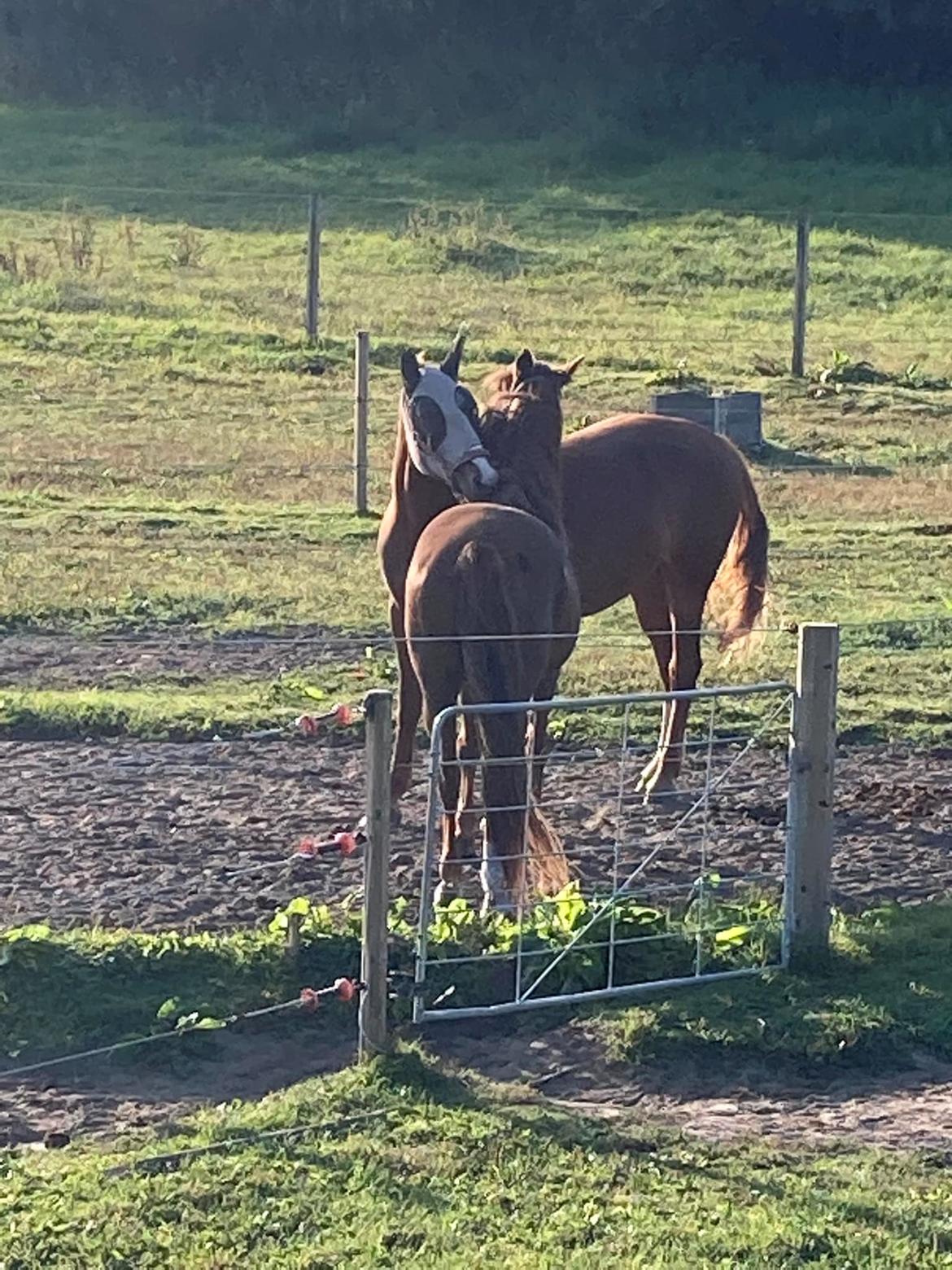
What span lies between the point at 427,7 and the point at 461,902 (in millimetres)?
35543

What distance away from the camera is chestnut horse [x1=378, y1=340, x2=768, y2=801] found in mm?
8430

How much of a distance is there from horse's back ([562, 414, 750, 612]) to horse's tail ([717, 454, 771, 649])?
0.10 m

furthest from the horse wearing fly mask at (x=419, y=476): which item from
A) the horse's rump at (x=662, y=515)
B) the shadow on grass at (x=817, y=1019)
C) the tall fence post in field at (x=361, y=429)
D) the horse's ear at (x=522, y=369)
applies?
the tall fence post in field at (x=361, y=429)

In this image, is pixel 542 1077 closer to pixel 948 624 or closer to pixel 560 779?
pixel 560 779

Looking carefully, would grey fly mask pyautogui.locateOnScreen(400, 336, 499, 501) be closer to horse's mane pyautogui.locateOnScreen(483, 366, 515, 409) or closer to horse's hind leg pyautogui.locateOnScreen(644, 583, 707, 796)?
horse's mane pyautogui.locateOnScreen(483, 366, 515, 409)

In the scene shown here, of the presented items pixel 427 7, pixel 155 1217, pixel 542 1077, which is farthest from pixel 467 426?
pixel 427 7

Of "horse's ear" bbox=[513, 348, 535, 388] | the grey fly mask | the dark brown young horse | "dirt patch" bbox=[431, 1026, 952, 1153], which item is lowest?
"dirt patch" bbox=[431, 1026, 952, 1153]

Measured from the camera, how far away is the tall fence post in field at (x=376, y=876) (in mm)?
5582

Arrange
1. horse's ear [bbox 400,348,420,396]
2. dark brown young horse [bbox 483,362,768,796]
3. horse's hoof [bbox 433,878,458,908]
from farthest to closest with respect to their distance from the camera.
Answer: dark brown young horse [bbox 483,362,768,796], horse's ear [bbox 400,348,420,396], horse's hoof [bbox 433,878,458,908]

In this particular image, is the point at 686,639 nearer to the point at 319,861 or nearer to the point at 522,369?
the point at 522,369

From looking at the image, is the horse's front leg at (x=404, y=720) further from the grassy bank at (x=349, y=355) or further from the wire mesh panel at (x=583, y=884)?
the grassy bank at (x=349, y=355)

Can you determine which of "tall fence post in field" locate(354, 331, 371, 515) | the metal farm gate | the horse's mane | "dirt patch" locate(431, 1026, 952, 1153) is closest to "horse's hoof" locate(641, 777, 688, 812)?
the metal farm gate

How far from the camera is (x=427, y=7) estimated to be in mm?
39969

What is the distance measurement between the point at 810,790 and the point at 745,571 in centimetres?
335
